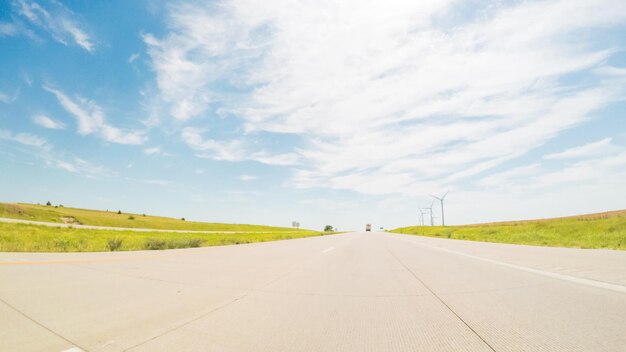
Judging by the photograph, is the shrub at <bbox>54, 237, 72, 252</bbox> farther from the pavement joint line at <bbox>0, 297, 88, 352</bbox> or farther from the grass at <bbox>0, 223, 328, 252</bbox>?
the pavement joint line at <bbox>0, 297, 88, 352</bbox>

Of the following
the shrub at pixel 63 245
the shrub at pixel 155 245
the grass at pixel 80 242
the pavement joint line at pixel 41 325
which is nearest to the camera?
the pavement joint line at pixel 41 325

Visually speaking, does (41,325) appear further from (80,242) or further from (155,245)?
(80,242)

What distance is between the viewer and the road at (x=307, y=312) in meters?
3.09

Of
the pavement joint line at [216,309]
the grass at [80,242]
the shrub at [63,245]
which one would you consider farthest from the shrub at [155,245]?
the pavement joint line at [216,309]

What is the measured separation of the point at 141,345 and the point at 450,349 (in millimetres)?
2889

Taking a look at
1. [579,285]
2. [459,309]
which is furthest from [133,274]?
[579,285]

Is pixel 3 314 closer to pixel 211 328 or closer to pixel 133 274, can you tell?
pixel 211 328

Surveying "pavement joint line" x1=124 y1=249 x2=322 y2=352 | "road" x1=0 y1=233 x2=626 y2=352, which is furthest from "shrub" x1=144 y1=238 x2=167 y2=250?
"pavement joint line" x1=124 y1=249 x2=322 y2=352

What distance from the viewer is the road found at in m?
3.09

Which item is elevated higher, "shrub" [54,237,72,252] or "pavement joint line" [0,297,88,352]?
"shrub" [54,237,72,252]

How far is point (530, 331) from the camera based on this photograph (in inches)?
133

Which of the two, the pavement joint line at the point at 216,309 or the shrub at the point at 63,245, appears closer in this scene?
the pavement joint line at the point at 216,309

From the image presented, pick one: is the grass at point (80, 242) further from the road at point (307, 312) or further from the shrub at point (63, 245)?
the road at point (307, 312)

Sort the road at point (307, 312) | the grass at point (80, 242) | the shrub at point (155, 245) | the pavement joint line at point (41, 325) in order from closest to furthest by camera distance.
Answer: the pavement joint line at point (41, 325) < the road at point (307, 312) < the grass at point (80, 242) < the shrub at point (155, 245)
